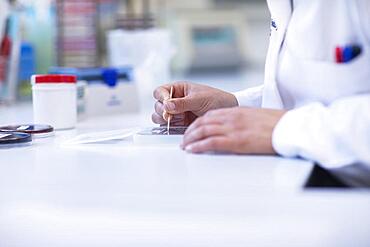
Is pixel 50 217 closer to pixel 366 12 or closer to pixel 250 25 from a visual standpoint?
pixel 366 12

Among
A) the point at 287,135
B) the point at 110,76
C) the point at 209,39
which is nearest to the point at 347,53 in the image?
the point at 287,135

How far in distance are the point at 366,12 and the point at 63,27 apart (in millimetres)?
1490

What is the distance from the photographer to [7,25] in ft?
6.05

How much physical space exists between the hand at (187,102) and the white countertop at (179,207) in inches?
11.6

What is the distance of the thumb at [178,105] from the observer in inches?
39.2

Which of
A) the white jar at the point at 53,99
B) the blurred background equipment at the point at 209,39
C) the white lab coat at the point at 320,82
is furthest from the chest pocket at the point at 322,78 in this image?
the blurred background equipment at the point at 209,39

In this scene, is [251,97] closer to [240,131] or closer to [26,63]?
[240,131]

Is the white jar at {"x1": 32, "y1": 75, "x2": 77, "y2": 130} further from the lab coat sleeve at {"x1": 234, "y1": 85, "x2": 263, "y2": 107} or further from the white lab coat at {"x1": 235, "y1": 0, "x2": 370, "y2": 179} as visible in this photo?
the white lab coat at {"x1": 235, "y1": 0, "x2": 370, "y2": 179}

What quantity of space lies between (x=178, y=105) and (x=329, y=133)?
0.38 m

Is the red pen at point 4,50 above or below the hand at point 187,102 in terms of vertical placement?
above

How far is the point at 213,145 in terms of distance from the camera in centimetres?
76

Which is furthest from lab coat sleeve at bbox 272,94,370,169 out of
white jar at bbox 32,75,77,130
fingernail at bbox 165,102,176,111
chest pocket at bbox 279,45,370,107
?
white jar at bbox 32,75,77,130

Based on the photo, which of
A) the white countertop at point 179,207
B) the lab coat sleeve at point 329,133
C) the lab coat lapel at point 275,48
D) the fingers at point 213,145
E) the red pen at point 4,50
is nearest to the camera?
the white countertop at point 179,207

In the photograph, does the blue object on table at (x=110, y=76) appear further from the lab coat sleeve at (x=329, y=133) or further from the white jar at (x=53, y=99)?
the lab coat sleeve at (x=329, y=133)
